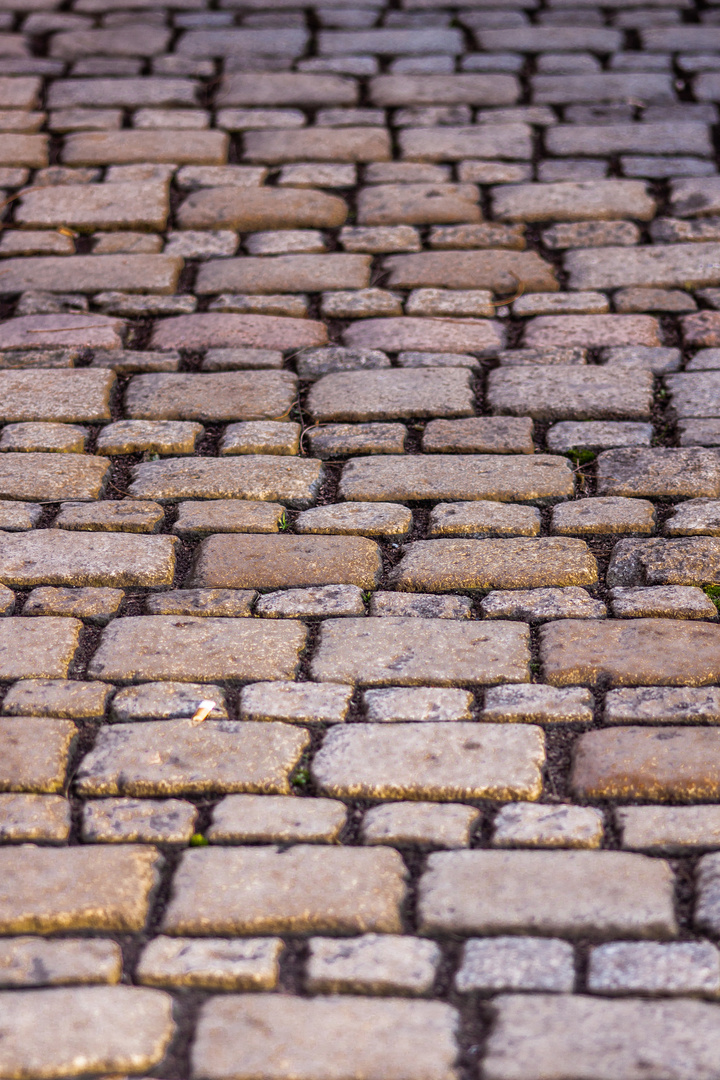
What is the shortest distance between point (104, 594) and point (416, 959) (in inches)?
49.0

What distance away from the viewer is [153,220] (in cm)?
442

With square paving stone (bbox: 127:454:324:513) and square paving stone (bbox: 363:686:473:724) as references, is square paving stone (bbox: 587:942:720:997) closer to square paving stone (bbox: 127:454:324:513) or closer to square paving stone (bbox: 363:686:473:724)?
square paving stone (bbox: 363:686:473:724)

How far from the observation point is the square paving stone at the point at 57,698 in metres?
2.39

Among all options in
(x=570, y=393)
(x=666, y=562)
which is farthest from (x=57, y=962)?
(x=570, y=393)

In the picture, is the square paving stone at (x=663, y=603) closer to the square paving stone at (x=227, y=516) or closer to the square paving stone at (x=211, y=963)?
the square paving stone at (x=227, y=516)

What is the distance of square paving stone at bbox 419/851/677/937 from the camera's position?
1.91 metres

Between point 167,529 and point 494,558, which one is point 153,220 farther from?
point 494,558

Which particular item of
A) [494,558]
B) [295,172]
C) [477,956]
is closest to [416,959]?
[477,956]

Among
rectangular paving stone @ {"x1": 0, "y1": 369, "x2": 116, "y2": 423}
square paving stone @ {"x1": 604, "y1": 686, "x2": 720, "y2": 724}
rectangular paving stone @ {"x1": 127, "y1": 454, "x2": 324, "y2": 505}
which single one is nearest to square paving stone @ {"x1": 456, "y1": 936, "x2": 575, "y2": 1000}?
square paving stone @ {"x1": 604, "y1": 686, "x2": 720, "y2": 724}

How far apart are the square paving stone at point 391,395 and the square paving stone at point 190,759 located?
1320mm

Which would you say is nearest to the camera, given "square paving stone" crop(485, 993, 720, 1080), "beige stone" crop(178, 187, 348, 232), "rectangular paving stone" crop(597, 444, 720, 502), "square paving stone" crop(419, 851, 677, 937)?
"square paving stone" crop(485, 993, 720, 1080)

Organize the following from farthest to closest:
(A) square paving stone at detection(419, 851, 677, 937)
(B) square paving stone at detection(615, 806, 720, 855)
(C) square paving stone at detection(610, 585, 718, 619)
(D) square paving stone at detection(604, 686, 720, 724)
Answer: (C) square paving stone at detection(610, 585, 718, 619) → (D) square paving stone at detection(604, 686, 720, 724) → (B) square paving stone at detection(615, 806, 720, 855) → (A) square paving stone at detection(419, 851, 677, 937)

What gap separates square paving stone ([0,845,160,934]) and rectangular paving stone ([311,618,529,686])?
2.03 ft

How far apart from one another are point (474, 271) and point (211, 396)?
1169mm
